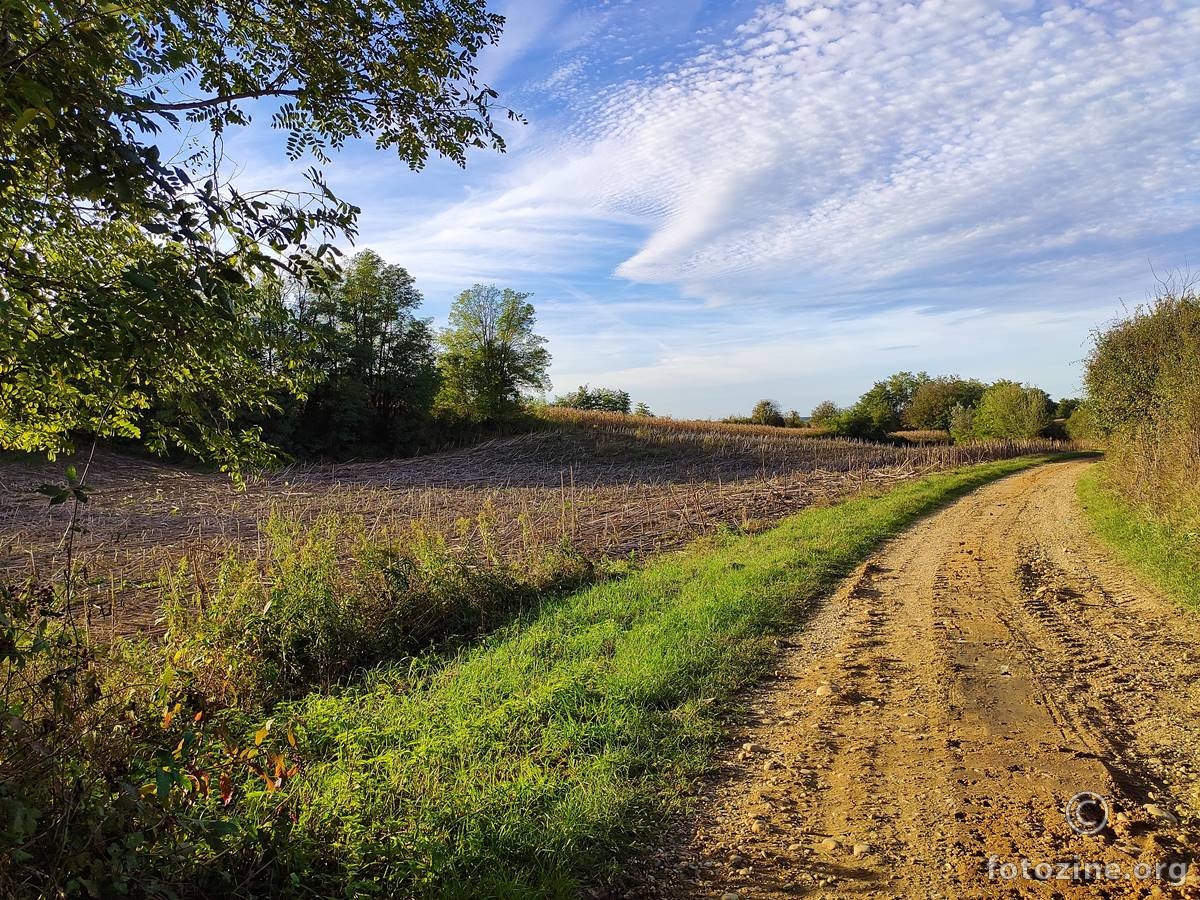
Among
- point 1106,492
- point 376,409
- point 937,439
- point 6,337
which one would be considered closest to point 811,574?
point 6,337

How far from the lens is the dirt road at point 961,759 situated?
3.45 meters

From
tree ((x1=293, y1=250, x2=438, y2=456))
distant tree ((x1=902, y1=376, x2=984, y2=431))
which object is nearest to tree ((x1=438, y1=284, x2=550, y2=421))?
tree ((x1=293, y1=250, x2=438, y2=456))

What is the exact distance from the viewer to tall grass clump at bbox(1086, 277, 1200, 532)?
1166 centimetres

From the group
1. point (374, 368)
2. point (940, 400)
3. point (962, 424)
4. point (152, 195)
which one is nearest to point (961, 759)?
point (152, 195)

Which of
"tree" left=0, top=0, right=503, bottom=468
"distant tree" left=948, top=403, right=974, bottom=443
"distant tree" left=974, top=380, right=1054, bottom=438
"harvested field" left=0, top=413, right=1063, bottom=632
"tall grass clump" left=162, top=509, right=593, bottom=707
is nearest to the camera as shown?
"tree" left=0, top=0, right=503, bottom=468

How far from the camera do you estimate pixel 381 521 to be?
14234 mm

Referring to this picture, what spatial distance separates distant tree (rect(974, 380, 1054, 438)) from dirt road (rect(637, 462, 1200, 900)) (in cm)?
4643

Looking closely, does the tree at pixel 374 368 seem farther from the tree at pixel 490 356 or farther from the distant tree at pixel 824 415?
the distant tree at pixel 824 415

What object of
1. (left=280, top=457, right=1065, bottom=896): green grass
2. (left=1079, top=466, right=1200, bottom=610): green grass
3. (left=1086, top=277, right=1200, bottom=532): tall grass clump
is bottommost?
(left=280, top=457, right=1065, bottom=896): green grass

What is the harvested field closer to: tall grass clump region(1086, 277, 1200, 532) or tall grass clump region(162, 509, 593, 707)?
tall grass clump region(162, 509, 593, 707)

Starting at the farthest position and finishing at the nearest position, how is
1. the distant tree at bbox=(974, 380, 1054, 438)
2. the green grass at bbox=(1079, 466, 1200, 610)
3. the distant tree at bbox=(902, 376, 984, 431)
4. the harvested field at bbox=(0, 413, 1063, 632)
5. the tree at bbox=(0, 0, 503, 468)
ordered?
the distant tree at bbox=(902, 376, 984, 431)
the distant tree at bbox=(974, 380, 1054, 438)
the harvested field at bbox=(0, 413, 1063, 632)
the green grass at bbox=(1079, 466, 1200, 610)
the tree at bbox=(0, 0, 503, 468)

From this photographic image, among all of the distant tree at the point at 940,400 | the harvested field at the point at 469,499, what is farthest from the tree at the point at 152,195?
the distant tree at the point at 940,400

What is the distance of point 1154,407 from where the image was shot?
16562mm

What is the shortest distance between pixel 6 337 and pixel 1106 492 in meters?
20.1
